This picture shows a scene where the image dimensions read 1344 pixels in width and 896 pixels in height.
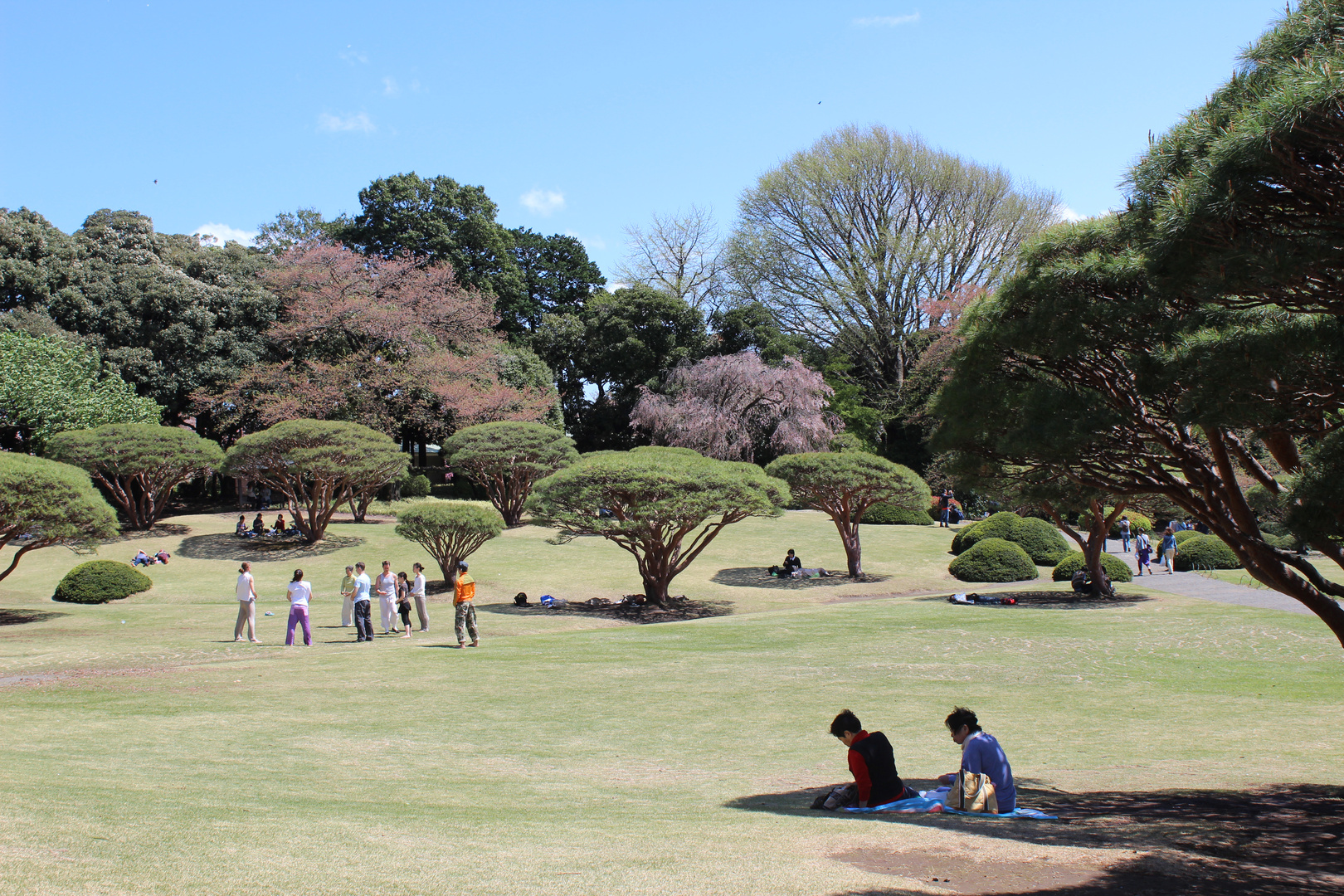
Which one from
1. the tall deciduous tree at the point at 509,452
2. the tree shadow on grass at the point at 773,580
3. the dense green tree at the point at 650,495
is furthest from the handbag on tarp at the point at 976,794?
the tall deciduous tree at the point at 509,452

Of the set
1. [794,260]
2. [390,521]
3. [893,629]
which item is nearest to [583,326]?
[794,260]

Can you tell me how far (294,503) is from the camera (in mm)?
34062

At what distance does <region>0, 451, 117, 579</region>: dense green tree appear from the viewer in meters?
20.4

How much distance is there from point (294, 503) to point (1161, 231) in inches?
1305

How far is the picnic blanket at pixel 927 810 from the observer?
7.38m

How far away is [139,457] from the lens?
33062 mm

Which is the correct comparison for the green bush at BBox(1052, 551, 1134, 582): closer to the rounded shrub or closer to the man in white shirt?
the rounded shrub

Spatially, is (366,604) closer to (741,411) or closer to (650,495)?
(650,495)

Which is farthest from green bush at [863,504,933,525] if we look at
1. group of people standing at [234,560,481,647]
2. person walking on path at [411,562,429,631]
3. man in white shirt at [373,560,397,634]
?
man in white shirt at [373,560,397,634]

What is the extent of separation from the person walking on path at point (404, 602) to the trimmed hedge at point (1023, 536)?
21.1 m

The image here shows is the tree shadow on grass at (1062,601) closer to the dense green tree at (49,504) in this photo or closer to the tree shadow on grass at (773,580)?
the tree shadow on grass at (773,580)

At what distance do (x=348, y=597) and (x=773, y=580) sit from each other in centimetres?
1551

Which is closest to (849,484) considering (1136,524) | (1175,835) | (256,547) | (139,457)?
(1136,524)

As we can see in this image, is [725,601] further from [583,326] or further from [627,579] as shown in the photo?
[583,326]
